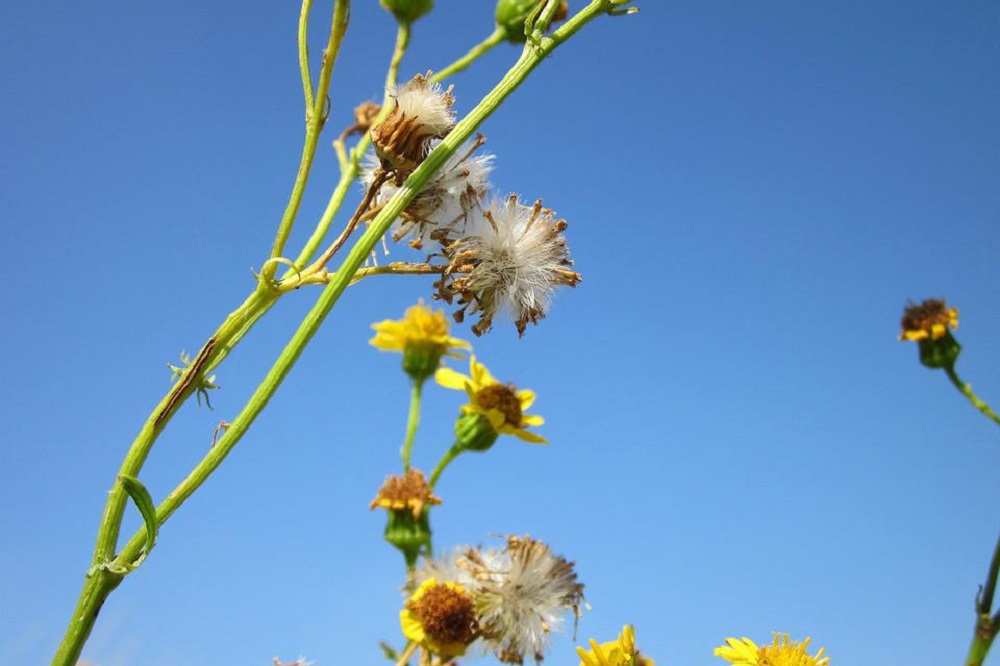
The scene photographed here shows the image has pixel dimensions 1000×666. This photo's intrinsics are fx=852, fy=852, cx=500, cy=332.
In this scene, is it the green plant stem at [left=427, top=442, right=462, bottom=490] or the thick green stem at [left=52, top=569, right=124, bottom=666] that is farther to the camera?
the green plant stem at [left=427, top=442, right=462, bottom=490]

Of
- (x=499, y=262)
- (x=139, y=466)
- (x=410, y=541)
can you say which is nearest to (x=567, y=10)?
(x=499, y=262)

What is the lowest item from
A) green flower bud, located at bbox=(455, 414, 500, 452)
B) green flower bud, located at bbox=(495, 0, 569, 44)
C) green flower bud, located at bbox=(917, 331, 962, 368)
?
green flower bud, located at bbox=(455, 414, 500, 452)

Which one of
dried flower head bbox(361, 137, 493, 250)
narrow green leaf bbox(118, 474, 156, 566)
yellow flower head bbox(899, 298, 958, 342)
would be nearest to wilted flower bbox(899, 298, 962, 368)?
yellow flower head bbox(899, 298, 958, 342)

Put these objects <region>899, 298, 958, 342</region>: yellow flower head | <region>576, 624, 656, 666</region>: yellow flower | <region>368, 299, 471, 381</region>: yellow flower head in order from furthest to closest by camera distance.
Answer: <region>899, 298, 958, 342</region>: yellow flower head < <region>368, 299, 471, 381</region>: yellow flower head < <region>576, 624, 656, 666</region>: yellow flower

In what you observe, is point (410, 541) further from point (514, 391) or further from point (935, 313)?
point (935, 313)

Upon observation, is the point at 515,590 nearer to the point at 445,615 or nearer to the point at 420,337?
the point at 445,615

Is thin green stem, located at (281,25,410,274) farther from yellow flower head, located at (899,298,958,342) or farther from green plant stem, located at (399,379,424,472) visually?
yellow flower head, located at (899,298,958,342)
